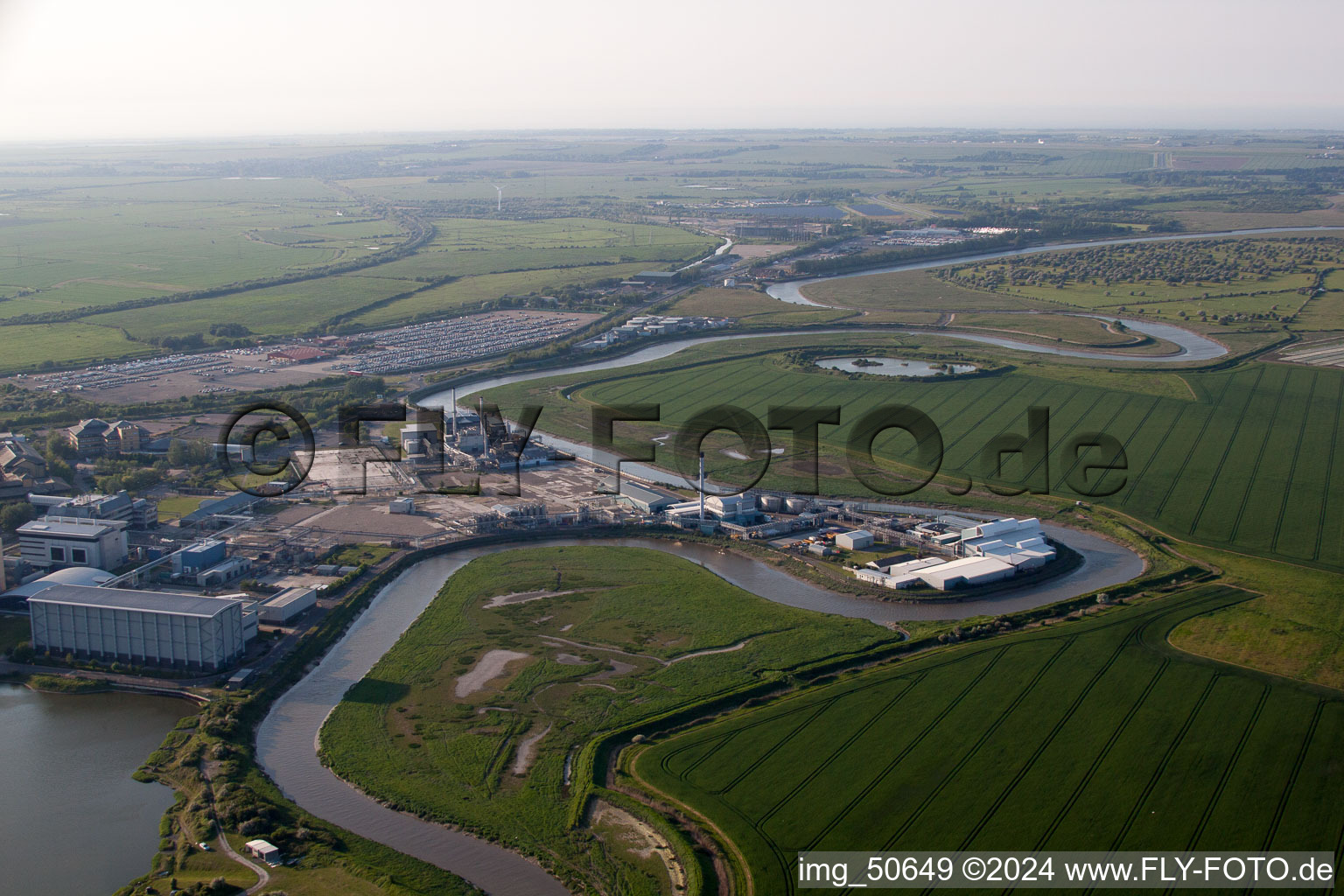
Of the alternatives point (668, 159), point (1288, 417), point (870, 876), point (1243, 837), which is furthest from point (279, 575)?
point (668, 159)

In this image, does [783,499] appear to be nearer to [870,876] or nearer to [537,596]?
[537,596]

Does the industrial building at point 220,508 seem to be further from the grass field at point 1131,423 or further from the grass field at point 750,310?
the grass field at point 750,310

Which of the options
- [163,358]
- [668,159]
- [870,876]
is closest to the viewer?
[870,876]

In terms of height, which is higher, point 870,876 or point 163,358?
point 163,358

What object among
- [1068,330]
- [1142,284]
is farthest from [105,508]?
[1142,284]

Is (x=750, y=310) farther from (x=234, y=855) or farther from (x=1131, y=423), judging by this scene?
(x=234, y=855)

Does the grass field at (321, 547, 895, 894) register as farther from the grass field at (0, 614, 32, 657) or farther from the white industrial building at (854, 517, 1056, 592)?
the grass field at (0, 614, 32, 657)
